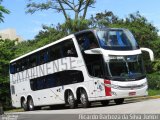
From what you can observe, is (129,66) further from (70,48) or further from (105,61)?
(70,48)

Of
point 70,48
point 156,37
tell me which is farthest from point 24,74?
point 156,37

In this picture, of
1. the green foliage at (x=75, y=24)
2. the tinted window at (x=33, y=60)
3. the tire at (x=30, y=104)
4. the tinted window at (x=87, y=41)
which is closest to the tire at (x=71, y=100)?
the tinted window at (x=87, y=41)

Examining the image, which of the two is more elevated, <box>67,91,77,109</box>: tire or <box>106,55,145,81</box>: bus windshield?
<box>106,55,145,81</box>: bus windshield

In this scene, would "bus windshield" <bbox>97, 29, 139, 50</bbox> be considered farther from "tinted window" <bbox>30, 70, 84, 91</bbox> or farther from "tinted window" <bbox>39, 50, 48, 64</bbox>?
"tinted window" <bbox>39, 50, 48, 64</bbox>

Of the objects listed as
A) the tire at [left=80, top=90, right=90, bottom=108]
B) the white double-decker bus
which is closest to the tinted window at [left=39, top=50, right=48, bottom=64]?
the white double-decker bus

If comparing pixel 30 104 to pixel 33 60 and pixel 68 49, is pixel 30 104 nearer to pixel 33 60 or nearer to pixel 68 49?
pixel 33 60

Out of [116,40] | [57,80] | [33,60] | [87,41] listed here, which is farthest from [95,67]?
[33,60]

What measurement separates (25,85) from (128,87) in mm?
10740

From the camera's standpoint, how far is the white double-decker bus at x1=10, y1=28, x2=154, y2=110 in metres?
22.0

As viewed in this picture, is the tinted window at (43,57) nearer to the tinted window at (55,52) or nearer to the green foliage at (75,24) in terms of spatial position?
the tinted window at (55,52)

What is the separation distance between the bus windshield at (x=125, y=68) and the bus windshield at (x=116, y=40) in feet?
1.89

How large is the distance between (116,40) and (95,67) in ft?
5.94

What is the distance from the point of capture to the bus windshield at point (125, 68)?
2195 centimetres

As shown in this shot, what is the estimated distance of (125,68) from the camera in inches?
879
